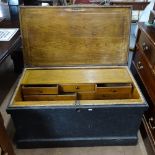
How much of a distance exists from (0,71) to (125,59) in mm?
1570

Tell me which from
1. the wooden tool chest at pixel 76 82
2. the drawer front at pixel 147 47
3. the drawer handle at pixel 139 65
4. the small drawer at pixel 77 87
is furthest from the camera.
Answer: the drawer handle at pixel 139 65

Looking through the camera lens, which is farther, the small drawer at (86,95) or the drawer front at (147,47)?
the small drawer at (86,95)

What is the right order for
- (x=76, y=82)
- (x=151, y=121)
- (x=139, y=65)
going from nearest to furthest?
(x=151, y=121)
(x=76, y=82)
(x=139, y=65)

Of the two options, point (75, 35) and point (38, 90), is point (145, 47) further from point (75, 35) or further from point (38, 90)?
point (38, 90)

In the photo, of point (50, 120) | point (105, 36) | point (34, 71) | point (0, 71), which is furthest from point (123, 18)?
point (0, 71)

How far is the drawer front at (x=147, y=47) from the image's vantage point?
1.32 m

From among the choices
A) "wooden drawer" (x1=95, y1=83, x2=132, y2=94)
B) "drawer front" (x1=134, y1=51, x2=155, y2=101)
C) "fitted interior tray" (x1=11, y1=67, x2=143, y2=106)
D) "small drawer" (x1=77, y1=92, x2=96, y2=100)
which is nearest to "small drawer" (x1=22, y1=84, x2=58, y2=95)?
"fitted interior tray" (x1=11, y1=67, x2=143, y2=106)

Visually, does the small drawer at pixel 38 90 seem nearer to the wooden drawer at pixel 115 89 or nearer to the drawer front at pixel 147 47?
the wooden drawer at pixel 115 89

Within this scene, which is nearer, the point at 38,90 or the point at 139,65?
the point at 38,90

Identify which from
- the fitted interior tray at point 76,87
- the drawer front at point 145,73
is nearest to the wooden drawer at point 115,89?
the fitted interior tray at point 76,87

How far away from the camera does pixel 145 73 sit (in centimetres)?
145

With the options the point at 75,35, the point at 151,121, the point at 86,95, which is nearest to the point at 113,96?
the point at 86,95

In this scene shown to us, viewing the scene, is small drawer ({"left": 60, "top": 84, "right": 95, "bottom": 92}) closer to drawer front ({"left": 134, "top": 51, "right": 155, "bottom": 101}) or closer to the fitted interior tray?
the fitted interior tray

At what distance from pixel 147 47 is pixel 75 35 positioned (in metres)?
0.54
